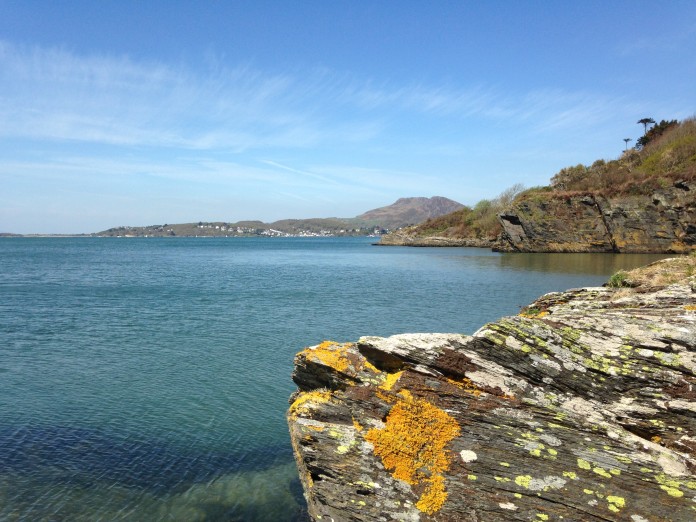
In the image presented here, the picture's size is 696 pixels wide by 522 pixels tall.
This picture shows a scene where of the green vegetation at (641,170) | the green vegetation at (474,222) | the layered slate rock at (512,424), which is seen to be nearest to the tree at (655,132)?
the green vegetation at (641,170)

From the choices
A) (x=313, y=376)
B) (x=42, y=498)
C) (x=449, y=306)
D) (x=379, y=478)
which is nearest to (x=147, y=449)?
(x=42, y=498)

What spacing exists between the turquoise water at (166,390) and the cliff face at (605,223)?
65.1m

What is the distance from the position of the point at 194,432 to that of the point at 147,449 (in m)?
1.65

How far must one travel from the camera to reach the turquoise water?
1205 centimetres

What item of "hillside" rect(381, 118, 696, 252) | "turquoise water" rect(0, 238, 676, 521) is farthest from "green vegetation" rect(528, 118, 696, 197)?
"turquoise water" rect(0, 238, 676, 521)

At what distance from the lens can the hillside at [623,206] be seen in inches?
3639

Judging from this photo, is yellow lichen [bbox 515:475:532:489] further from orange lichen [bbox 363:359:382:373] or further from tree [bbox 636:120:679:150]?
tree [bbox 636:120:679:150]

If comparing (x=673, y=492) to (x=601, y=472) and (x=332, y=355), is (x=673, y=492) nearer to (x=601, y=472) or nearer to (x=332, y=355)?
(x=601, y=472)

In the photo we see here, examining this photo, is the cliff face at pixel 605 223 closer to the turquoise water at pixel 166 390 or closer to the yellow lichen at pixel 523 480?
the turquoise water at pixel 166 390

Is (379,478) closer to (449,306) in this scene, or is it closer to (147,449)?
(147,449)

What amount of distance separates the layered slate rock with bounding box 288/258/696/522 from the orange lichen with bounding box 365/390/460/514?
0.02 meters

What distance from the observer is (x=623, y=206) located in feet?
319

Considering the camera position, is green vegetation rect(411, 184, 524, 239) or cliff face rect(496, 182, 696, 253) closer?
cliff face rect(496, 182, 696, 253)

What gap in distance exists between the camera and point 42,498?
11.8 meters
